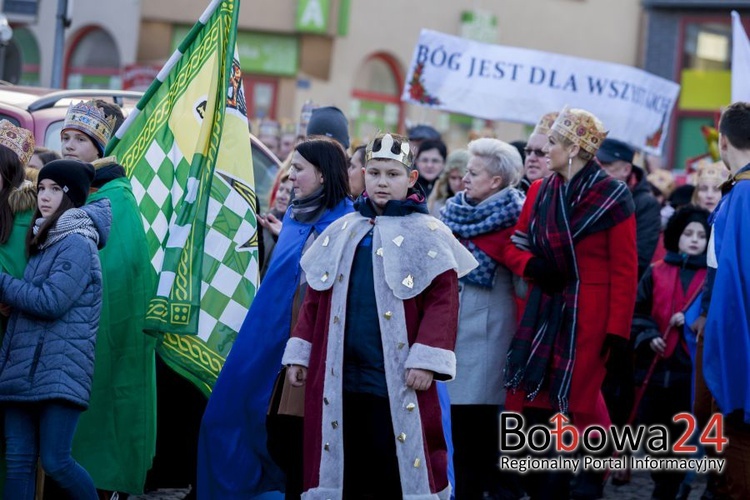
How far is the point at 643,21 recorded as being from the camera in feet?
91.6

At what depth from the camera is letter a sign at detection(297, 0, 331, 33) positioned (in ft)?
76.8

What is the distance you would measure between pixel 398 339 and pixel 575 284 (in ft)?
6.50

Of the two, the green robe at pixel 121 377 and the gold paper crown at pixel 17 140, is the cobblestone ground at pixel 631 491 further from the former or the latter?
the gold paper crown at pixel 17 140

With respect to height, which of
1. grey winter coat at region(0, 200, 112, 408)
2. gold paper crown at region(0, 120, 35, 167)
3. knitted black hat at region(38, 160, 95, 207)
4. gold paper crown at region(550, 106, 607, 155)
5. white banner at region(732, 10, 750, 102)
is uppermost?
white banner at region(732, 10, 750, 102)

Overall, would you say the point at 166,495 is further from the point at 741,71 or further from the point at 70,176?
the point at 741,71

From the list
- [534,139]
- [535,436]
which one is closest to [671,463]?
[535,436]

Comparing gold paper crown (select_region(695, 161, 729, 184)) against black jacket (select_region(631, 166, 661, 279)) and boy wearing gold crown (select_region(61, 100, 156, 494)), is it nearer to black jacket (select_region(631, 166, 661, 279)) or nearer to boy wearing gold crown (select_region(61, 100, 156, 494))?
black jacket (select_region(631, 166, 661, 279))

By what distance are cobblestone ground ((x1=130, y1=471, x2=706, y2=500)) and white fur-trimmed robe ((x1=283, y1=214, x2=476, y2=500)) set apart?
252 cm

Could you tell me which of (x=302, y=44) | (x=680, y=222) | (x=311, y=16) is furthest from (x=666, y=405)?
(x=302, y=44)

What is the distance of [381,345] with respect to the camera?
5578 mm

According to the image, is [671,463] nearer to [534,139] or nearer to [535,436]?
[535,436]

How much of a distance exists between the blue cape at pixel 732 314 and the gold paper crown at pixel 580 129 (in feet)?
3.41

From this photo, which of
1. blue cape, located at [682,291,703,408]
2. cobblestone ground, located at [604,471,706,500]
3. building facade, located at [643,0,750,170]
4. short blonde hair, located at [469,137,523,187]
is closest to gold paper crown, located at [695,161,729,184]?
blue cape, located at [682,291,703,408]

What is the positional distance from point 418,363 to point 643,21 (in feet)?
77.5
